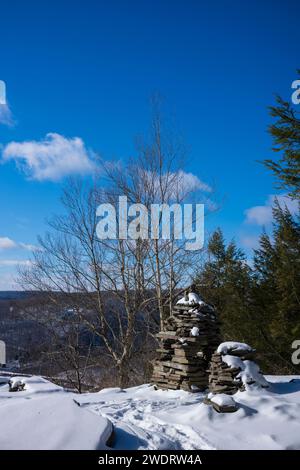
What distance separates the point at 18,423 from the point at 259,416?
133 inches

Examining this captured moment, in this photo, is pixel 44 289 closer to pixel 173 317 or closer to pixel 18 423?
pixel 173 317

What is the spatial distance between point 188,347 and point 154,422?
2.74m

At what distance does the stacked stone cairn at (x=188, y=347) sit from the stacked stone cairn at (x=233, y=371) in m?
0.45

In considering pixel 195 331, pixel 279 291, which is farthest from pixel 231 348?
pixel 279 291

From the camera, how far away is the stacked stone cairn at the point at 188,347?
24.8 feet

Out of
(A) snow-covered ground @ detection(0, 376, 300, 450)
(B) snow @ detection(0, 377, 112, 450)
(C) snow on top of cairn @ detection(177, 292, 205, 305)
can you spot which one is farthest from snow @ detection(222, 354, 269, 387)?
(B) snow @ detection(0, 377, 112, 450)

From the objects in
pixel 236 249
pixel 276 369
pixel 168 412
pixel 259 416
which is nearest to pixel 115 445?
pixel 168 412

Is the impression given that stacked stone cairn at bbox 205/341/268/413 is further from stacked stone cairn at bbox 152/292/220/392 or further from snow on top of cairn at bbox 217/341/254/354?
stacked stone cairn at bbox 152/292/220/392

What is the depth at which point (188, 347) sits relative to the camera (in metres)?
7.79

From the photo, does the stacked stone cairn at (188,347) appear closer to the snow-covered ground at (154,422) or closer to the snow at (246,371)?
the snow-covered ground at (154,422)

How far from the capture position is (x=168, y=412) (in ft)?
18.9

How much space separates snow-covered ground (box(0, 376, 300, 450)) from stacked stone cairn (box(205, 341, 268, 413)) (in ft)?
0.87

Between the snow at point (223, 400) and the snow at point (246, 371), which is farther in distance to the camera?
the snow at point (246, 371)

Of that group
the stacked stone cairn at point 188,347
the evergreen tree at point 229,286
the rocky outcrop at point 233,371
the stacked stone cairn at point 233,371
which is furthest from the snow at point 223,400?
the evergreen tree at point 229,286
